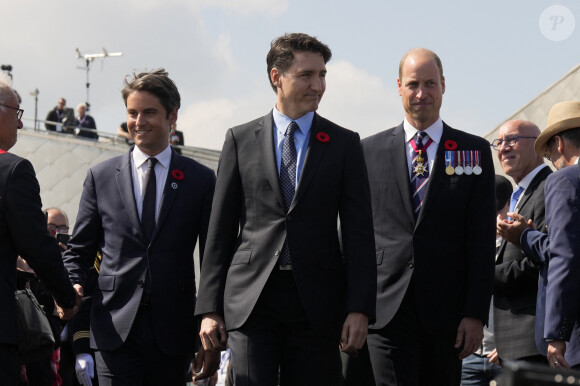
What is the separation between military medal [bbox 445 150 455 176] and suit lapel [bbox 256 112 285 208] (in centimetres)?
106

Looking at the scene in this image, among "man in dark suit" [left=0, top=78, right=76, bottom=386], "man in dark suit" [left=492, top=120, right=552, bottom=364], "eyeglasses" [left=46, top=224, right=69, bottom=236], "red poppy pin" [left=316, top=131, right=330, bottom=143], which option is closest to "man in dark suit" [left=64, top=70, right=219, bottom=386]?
"man in dark suit" [left=0, top=78, right=76, bottom=386]

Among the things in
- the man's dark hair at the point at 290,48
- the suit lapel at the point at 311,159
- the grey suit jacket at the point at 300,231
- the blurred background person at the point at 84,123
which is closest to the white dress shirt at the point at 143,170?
the grey suit jacket at the point at 300,231

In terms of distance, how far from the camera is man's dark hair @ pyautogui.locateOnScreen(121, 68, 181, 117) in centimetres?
617

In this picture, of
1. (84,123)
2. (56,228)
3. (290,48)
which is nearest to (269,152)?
(290,48)

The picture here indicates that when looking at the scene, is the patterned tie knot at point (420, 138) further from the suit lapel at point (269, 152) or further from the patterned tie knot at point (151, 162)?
the patterned tie knot at point (151, 162)

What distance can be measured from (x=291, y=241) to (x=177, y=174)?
1168mm

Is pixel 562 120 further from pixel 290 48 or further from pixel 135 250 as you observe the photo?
pixel 135 250

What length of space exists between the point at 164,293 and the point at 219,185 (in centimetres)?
80

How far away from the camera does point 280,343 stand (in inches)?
205

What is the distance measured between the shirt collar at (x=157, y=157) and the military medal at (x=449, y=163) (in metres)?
1.59

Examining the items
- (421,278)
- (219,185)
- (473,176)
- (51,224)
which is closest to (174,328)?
(219,185)

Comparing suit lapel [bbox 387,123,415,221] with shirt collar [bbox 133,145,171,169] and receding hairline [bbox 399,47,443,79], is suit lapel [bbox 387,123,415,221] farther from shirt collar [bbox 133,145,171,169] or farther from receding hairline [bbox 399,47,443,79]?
shirt collar [bbox 133,145,171,169]

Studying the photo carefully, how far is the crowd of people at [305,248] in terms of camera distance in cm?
518

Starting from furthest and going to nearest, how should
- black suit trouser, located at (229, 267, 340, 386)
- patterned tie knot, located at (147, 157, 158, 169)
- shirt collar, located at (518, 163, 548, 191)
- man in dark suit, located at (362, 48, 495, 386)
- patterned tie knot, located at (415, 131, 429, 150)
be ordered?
shirt collar, located at (518, 163, 548, 191)
patterned tie knot, located at (147, 157, 158, 169)
patterned tie knot, located at (415, 131, 429, 150)
man in dark suit, located at (362, 48, 495, 386)
black suit trouser, located at (229, 267, 340, 386)
